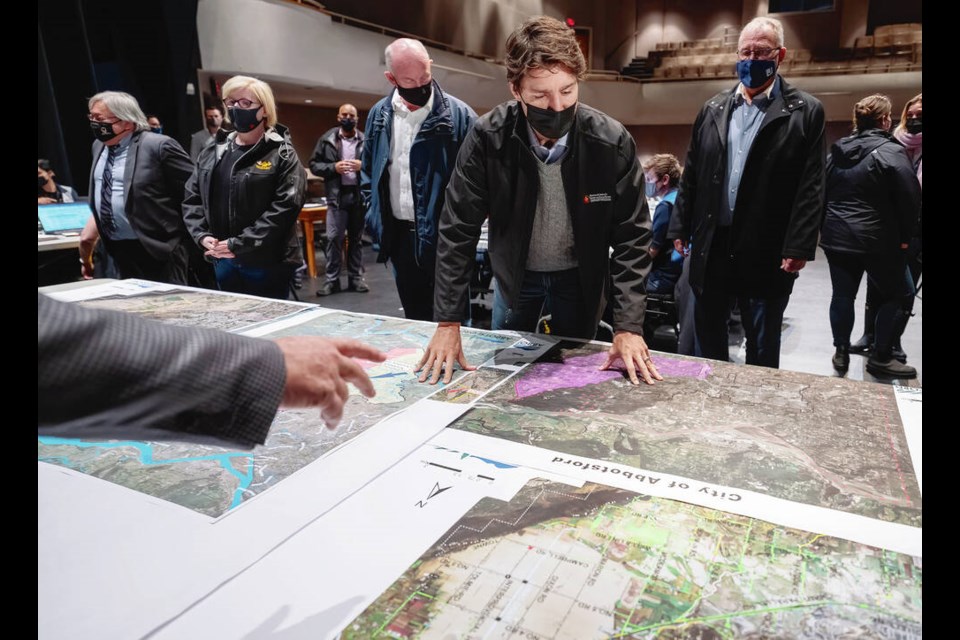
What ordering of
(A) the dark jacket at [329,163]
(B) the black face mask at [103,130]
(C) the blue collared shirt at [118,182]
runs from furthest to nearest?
(A) the dark jacket at [329,163], (C) the blue collared shirt at [118,182], (B) the black face mask at [103,130]

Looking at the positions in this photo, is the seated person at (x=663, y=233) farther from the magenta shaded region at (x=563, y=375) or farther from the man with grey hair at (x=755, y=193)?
the magenta shaded region at (x=563, y=375)

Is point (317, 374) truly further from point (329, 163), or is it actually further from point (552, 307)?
point (329, 163)

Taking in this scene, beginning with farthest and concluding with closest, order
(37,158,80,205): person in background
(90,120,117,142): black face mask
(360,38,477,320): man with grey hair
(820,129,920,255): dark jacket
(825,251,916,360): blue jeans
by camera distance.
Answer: (37,158,80,205): person in background → (825,251,916,360): blue jeans → (820,129,920,255): dark jacket → (90,120,117,142): black face mask → (360,38,477,320): man with grey hair

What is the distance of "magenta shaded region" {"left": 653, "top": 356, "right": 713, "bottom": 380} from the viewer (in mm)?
1359

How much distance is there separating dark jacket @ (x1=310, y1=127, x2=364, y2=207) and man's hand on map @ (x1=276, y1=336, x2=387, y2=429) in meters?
4.69

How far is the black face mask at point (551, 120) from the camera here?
4.83ft

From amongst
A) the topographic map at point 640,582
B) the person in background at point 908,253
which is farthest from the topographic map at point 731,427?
the person in background at point 908,253

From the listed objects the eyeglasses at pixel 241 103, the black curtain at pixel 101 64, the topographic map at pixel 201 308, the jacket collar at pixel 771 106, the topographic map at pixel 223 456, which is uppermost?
the black curtain at pixel 101 64

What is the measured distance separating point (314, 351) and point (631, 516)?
0.48 metres

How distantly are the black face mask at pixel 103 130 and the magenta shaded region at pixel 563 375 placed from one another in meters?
2.48

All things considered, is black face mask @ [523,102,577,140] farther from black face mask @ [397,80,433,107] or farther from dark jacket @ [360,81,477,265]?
black face mask @ [397,80,433,107]

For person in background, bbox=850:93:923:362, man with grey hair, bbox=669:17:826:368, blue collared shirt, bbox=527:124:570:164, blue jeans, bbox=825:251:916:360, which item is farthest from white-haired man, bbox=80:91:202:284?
person in background, bbox=850:93:923:362

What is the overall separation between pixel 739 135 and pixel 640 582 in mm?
1981
